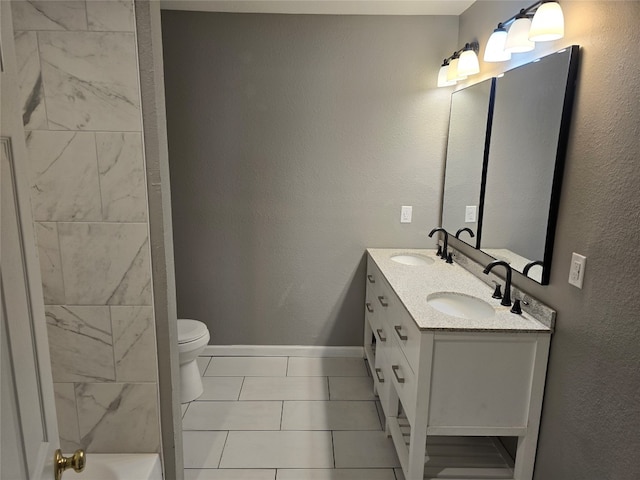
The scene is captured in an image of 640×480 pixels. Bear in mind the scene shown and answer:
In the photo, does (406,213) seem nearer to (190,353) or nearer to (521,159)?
(521,159)

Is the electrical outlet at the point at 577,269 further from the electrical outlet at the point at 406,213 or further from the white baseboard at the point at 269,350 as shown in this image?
the white baseboard at the point at 269,350

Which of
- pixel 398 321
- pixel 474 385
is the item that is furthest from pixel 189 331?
pixel 474 385

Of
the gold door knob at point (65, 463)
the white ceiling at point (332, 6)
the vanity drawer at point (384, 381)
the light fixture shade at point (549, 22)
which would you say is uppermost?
the white ceiling at point (332, 6)

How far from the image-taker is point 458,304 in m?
2.21

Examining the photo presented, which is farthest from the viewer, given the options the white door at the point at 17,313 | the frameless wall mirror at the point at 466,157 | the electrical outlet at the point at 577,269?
the frameless wall mirror at the point at 466,157

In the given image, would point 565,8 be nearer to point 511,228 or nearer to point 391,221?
point 511,228

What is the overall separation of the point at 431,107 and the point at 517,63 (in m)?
0.93

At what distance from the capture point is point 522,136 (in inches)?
78.3

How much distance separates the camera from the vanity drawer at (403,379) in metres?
1.82

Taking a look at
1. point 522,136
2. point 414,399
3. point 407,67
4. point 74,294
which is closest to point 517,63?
point 522,136

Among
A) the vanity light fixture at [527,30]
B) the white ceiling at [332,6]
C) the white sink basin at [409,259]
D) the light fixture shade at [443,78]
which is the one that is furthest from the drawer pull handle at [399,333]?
the white ceiling at [332,6]

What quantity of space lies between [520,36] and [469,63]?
62 centimetres

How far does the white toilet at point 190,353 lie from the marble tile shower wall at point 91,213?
91cm

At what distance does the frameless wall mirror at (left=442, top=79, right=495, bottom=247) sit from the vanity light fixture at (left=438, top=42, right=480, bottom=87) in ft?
0.30
